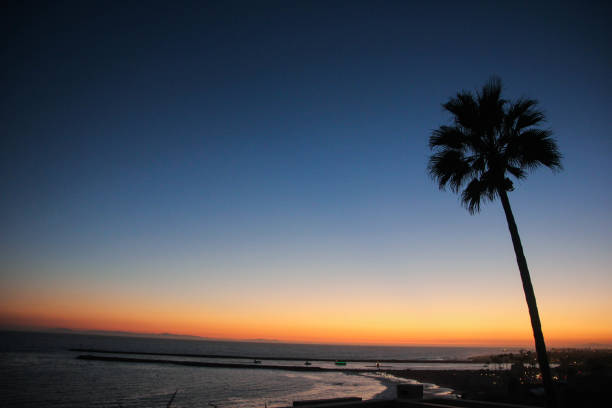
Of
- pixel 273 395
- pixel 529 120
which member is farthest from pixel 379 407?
pixel 273 395

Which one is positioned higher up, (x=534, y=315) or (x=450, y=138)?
(x=450, y=138)

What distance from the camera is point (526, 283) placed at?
10.2 metres

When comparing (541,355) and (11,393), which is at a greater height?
(541,355)

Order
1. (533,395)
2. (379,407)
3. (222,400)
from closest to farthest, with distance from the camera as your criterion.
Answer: (379,407) < (533,395) < (222,400)

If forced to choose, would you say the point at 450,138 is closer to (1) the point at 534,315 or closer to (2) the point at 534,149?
(2) the point at 534,149

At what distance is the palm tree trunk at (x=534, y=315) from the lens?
29.7 ft

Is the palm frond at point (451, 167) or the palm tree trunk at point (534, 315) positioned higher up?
the palm frond at point (451, 167)

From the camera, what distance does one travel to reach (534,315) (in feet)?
32.5

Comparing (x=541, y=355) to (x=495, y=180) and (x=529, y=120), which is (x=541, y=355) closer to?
(x=495, y=180)

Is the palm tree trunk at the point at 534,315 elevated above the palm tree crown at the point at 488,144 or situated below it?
below

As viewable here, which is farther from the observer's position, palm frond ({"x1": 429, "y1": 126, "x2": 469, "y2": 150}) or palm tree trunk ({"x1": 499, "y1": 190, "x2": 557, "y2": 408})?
palm frond ({"x1": 429, "y1": 126, "x2": 469, "y2": 150})

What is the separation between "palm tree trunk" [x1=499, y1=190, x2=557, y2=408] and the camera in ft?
29.7

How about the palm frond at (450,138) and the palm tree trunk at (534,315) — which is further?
the palm frond at (450,138)

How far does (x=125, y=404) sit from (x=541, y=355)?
1348 inches
